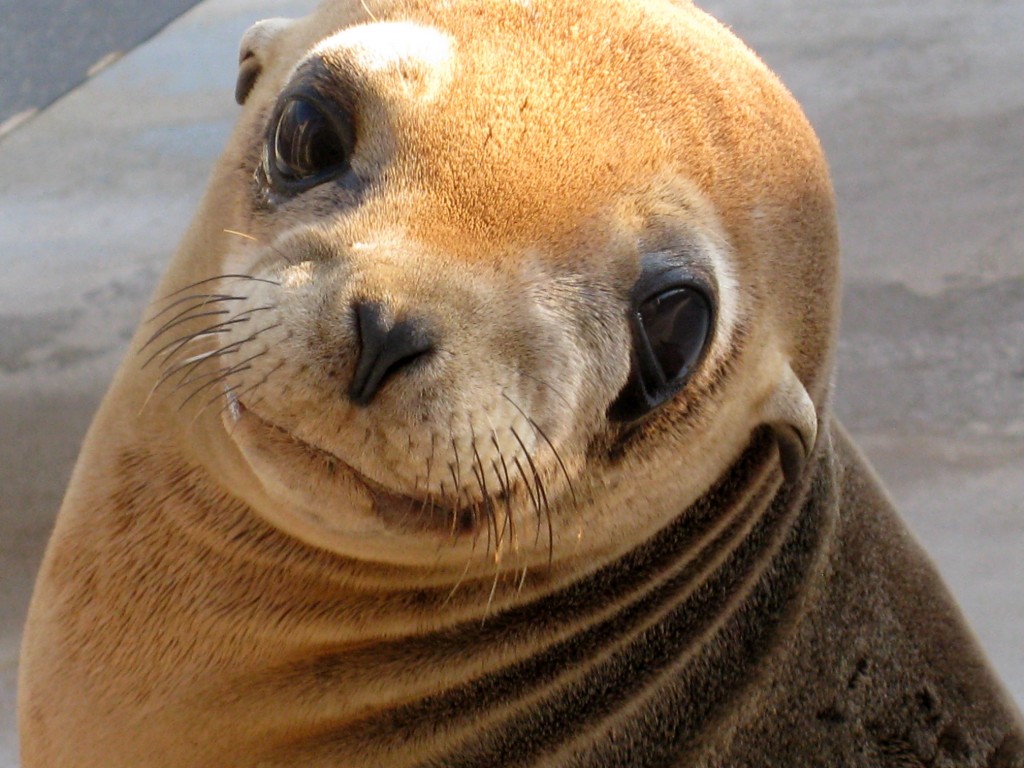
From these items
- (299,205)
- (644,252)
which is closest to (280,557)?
(299,205)

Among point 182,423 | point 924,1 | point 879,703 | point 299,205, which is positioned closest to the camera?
point 299,205

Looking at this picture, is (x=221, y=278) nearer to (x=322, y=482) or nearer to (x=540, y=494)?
(x=322, y=482)

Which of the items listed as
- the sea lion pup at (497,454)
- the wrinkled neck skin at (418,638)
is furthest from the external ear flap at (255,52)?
the wrinkled neck skin at (418,638)

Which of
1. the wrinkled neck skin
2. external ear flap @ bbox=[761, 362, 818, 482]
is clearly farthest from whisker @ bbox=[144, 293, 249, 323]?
external ear flap @ bbox=[761, 362, 818, 482]

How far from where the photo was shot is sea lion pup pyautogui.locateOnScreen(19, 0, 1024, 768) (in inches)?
61.2

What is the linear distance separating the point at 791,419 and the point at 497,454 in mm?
523

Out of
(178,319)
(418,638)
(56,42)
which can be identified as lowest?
(418,638)

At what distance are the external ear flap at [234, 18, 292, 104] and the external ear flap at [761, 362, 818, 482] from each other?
940mm

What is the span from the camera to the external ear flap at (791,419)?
6.25ft

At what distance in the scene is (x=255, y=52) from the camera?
2.10 metres

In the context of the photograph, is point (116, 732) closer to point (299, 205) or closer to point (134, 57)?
point (299, 205)

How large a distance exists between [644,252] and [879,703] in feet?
3.10

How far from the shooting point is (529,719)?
205 centimetres

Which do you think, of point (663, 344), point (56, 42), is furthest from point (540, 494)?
point (56, 42)
